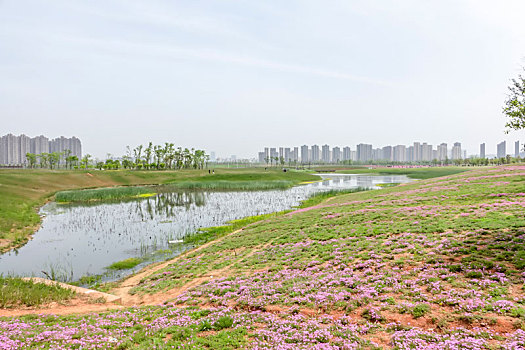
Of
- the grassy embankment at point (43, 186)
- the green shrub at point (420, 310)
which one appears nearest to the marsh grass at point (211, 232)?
the grassy embankment at point (43, 186)

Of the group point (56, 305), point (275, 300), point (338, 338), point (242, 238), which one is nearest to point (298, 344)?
point (338, 338)

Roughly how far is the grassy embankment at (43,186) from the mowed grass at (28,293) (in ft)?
44.4

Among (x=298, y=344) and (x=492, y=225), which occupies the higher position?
(x=492, y=225)

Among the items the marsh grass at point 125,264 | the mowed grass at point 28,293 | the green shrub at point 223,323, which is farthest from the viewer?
→ the marsh grass at point 125,264

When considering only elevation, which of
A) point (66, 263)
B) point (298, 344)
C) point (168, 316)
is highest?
point (298, 344)

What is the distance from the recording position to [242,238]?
21781 mm

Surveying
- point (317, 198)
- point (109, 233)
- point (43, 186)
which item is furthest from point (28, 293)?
point (43, 186)

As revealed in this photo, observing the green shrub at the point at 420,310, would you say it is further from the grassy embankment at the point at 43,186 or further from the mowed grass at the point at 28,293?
the grassy embankment at the point at 43,186

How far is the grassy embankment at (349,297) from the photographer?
7.14m

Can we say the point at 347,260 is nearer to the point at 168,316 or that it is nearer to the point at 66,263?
the point at 168,316

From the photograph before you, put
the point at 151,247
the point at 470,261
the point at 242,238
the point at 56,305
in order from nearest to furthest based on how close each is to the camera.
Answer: the point at 470,261, the point at 56,305, the point at 242,238, the point at 151,247

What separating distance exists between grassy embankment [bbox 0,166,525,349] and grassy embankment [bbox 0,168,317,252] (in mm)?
21175

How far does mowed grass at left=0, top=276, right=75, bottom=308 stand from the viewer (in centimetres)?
1177

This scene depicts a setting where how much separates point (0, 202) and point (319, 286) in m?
43.8
